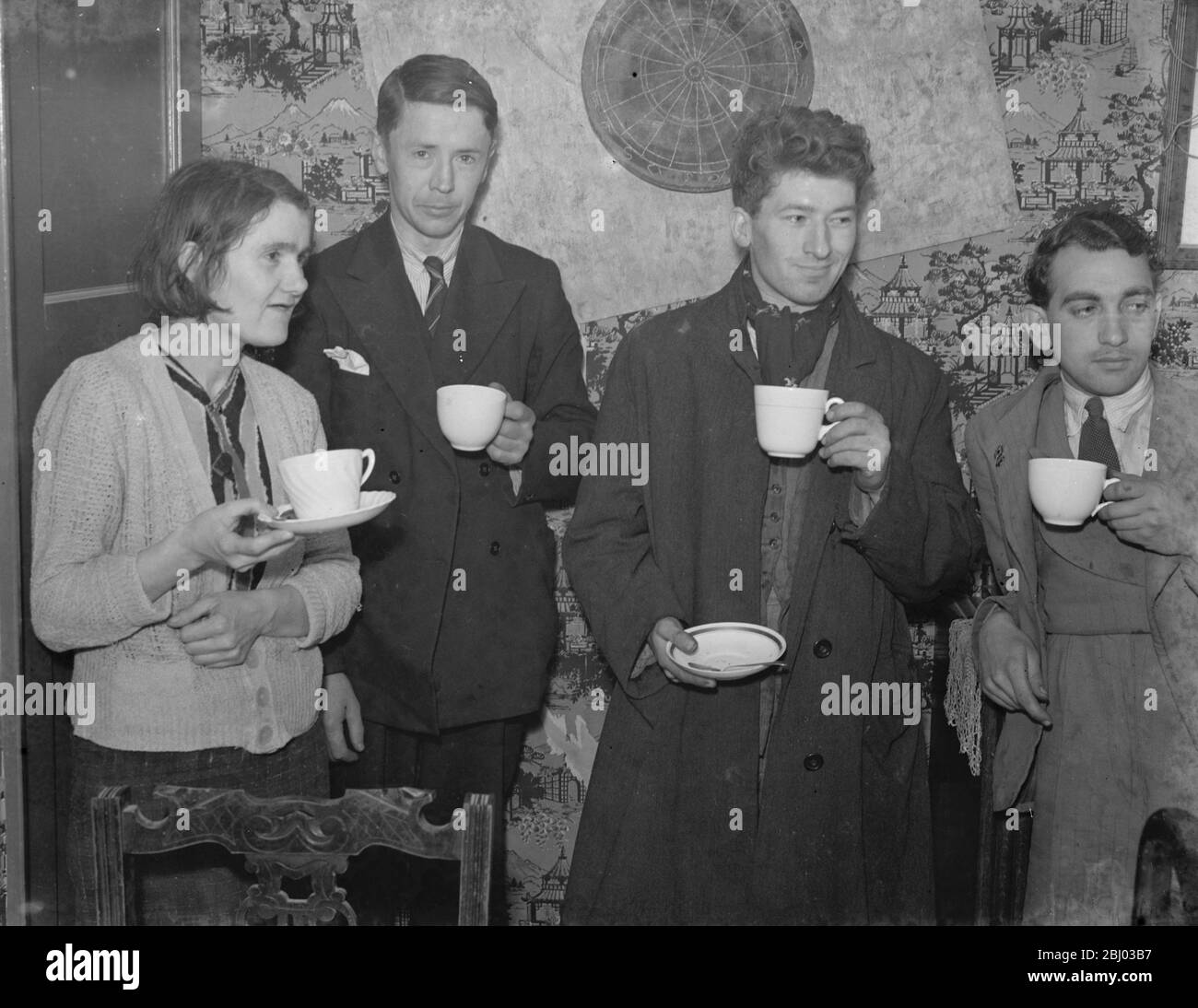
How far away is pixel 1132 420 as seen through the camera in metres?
1.85

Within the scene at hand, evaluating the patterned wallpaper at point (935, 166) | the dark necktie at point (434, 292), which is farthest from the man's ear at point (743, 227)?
the dark necktie at point (434, 292)

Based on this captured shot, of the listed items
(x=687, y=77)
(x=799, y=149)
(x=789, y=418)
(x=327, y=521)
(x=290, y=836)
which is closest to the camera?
(x=290, y=836)

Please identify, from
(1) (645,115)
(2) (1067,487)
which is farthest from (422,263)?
(2) (1067,487)

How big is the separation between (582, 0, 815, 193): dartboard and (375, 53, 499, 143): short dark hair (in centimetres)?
17

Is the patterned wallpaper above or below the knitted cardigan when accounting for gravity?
above

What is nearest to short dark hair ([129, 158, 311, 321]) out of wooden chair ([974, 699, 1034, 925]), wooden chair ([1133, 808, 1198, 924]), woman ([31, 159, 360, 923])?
woman ([31, 159, 360, 923])

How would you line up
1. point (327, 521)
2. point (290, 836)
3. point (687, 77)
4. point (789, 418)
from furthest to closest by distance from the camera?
point (687, 77) → point (789, 418) → point (327, 521) → point (290, 836)

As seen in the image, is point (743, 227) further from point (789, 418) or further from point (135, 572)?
point (135, 572)

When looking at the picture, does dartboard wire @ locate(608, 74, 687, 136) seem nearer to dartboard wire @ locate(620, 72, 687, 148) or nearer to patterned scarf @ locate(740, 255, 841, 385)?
dartboard wire @ locate(620, 72, 687, 148)

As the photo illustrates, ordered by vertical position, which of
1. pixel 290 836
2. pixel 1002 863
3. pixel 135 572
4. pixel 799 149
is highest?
pixel 799 149

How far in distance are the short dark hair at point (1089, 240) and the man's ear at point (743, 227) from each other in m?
0.44

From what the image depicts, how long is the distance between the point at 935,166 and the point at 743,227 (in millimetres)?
341

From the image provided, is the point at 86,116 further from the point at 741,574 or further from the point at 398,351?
the point at 741,574

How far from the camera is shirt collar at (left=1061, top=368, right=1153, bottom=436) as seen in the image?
1852 mm
